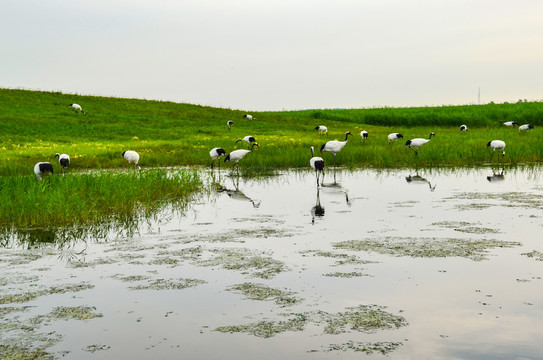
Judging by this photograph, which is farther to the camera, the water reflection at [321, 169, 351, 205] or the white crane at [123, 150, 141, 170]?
the white crane at [123, 150, 141, 170]

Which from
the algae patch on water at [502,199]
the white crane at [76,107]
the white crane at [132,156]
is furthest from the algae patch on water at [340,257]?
the white crane at [76,107]

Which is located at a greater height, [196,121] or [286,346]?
[196,121]

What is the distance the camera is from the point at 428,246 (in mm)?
11375

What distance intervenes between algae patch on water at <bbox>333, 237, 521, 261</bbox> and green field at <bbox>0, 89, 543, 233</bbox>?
626 cm

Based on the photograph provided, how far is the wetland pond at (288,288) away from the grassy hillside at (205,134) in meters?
14.0

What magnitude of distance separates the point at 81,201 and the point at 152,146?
2256cm

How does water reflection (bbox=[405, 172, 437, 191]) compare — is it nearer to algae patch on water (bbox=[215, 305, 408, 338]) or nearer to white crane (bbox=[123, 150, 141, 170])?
white crane (bbox=[123, 150, 141, 170])

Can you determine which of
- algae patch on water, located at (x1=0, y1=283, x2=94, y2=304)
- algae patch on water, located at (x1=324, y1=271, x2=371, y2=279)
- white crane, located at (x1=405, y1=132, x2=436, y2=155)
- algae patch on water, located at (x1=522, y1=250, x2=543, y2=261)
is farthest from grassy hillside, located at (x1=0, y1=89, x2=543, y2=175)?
algae patch on water, located at (x1=522, y1=250, x2=543, y2=261)

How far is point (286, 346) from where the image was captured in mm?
6426

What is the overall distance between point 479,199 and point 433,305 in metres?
11.2

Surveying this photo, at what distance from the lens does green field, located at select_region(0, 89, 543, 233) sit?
52.3 ft

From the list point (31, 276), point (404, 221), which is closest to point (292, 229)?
point (404, 221)

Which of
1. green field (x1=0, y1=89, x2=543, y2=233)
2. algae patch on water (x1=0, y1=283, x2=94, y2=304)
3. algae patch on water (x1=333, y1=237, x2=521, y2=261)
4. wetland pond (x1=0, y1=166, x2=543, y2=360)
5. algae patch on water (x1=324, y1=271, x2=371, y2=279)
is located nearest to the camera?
wetland pond (x1=0, y1=166, x2=543, y2=360)

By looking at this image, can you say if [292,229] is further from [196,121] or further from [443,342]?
[196,121]
